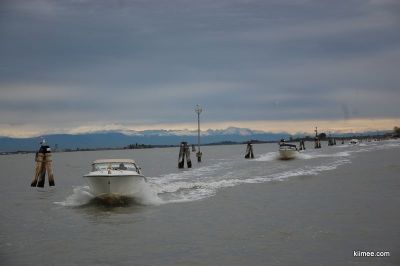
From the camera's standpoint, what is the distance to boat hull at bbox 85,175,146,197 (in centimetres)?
2200

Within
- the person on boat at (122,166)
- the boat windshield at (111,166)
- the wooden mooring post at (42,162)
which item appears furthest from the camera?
the wooden mooring post at (42,162)

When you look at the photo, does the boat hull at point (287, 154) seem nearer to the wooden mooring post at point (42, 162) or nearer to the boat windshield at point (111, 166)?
the wooden mooring post at point (42, 162)

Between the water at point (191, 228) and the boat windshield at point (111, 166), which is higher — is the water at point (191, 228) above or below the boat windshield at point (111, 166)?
below

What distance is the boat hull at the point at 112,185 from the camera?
22003mm

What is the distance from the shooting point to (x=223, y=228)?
54.9 ft

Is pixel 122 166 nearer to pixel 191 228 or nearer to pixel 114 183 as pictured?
pixel 114 183

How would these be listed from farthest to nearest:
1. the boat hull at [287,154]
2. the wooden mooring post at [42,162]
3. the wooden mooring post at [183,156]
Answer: the boat hull at [287,154] → the wooden mooring post at [183,156] → the wooden mooring post at [42,162]

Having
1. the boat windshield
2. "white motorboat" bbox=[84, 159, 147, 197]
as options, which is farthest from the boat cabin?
"white motorboat" bbox=[84, 159, 147, 197]

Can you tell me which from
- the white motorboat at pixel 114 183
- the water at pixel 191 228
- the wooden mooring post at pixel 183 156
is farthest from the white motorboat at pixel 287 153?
the white motorboat at pixel 114 183

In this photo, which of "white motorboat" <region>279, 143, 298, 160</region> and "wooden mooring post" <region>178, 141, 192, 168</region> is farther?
"white motorboat" <region>279, 143, 298, 160</region>

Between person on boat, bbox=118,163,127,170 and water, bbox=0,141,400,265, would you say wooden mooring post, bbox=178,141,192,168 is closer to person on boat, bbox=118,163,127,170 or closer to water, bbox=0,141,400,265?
water, bbox=0,141,400,265

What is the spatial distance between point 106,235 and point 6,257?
11.6 feet

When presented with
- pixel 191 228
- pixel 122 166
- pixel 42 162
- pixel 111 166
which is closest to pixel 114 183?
pixel 122 166

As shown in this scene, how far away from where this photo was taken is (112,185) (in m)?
22.2
